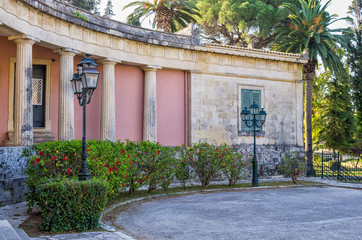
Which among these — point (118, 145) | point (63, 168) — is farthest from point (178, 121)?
point (63, 168)

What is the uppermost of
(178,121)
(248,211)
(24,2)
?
(24,2)

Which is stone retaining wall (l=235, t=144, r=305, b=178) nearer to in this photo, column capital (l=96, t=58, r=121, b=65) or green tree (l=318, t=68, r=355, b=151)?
column capital (l=96, t=58, r=121, b=65)

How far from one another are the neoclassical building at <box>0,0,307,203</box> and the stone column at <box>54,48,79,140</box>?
4cm

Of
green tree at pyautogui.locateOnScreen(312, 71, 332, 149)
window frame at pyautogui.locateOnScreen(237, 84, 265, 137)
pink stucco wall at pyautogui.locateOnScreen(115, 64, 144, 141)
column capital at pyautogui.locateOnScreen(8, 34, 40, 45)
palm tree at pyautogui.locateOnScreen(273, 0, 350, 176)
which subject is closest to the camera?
column capital at pyautogui.locateOnScreen(8, 34, 40, 45)

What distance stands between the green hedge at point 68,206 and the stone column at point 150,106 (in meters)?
10.5

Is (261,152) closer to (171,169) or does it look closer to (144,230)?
(171,169)

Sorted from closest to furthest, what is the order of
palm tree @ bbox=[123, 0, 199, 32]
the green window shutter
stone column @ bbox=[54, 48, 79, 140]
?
stone column @ bbox=[54, 48, 79, 140] → the green window shutter → palm tree @ bbox=[123, 0, 199, 32]

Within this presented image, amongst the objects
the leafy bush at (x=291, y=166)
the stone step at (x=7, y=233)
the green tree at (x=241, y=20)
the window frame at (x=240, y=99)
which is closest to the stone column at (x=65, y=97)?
the stone step at (x=7, y=233)

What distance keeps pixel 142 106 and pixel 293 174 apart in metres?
7.34

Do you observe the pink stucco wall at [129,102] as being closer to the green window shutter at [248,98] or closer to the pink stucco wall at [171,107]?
the pink stucco wall at [171,107]

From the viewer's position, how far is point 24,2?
13.3 m

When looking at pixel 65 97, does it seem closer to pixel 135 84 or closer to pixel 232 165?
pixel 135 84

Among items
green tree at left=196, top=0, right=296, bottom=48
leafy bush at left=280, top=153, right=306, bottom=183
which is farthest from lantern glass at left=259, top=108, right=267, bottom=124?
green tree at left=196, top=0, right=296, bottom=48

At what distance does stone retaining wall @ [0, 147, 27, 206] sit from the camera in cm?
1046
